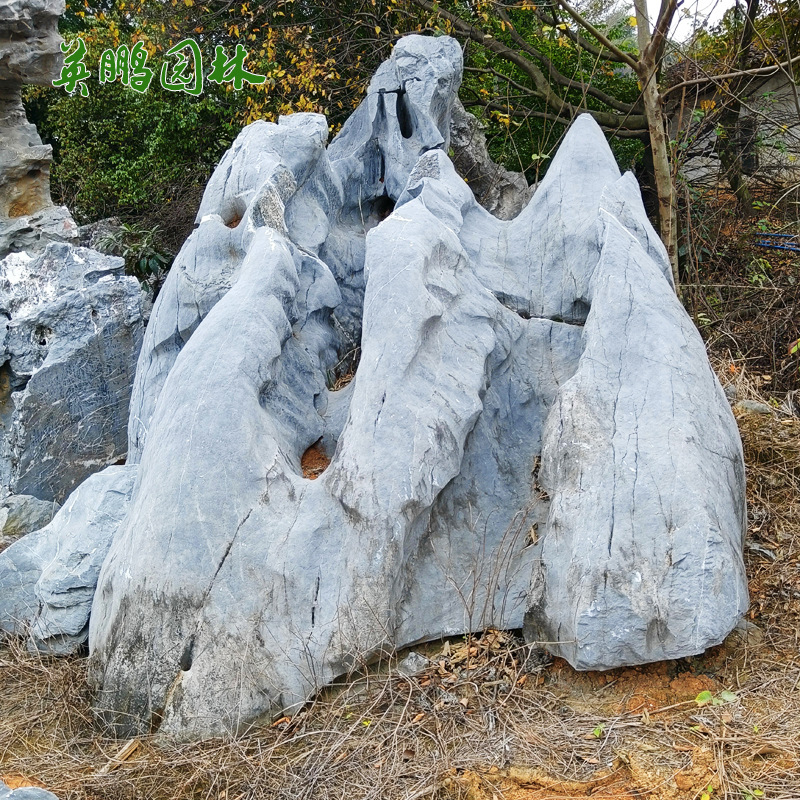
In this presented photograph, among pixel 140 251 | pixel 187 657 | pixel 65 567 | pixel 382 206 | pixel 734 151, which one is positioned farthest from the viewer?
pixel 140 251

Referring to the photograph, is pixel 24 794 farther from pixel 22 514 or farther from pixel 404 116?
pixel 404 116

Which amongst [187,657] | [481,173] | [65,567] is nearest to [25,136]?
[481,173]

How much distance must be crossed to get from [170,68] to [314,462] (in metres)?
6.55

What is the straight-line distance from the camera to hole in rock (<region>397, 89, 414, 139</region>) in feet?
20.0

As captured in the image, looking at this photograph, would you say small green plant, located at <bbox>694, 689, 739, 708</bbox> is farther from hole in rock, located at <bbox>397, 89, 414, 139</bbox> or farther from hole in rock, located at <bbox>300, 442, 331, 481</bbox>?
hole in rock, located at <bbox>397, 89, 414, 139</bbox>

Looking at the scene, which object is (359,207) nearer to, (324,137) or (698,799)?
(324,137)

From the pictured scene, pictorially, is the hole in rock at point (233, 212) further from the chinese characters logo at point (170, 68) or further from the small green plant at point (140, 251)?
the small green plant at point (140, 251)

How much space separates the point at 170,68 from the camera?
9.16 meters

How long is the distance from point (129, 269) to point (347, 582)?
20.5ft

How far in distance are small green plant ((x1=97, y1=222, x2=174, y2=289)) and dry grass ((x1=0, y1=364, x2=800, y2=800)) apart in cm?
567

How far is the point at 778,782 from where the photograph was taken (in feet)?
9.68

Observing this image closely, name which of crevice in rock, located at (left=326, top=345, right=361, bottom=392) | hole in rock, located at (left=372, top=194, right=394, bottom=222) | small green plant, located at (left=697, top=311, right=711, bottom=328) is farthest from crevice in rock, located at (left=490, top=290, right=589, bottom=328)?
small green plant, located at (left=697, top=311, right=711, bottom=328)

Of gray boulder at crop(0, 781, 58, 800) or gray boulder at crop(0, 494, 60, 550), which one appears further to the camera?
gray boulder at crop(0, 494, 60, 550)

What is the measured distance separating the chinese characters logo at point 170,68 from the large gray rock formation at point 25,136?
563mm
